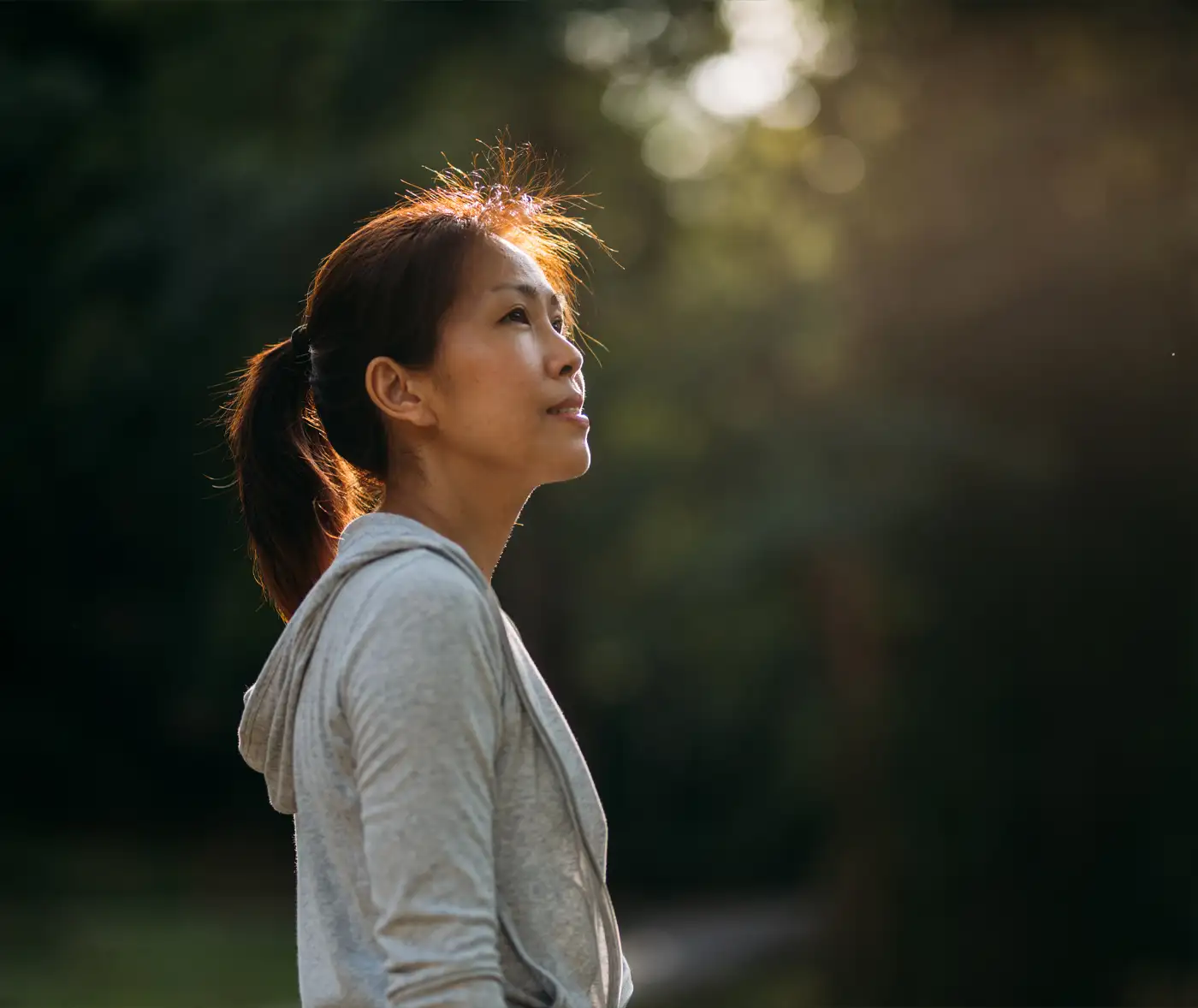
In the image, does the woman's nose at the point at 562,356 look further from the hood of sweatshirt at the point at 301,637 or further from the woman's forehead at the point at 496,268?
the hood of sweatshirt at the point at 301,637

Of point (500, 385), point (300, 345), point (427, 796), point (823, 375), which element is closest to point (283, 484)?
point (300, 345)

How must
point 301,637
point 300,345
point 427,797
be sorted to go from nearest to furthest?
point 427,797
point 301,637
point 300,345

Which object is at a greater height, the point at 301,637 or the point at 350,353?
the point at 350,353

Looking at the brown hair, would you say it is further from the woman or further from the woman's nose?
the woman's nose

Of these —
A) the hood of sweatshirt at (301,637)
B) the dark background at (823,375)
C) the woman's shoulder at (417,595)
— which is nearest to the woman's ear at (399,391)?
the hood of sweatshirt at (301,637)

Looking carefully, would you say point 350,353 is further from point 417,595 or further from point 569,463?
point 417,595

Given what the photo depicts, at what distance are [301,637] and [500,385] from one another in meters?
0.31

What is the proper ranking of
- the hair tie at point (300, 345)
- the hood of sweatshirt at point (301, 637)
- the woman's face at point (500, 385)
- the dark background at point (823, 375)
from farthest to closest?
1. the dark background at point (823, 375)
2. the hair tie at point (300, 345)
3. the woman's face at point (500, 385)
4. the hood of sweatshirt at point (301, 637)

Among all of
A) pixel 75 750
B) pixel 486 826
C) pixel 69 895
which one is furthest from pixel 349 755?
pixel 75 750

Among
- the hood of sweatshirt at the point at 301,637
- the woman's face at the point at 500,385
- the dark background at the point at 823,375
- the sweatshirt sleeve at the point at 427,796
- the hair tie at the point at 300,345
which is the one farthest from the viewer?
the dark background at the point at 823,375

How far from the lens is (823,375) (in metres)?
10.8

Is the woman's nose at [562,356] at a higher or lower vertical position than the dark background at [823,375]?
lower

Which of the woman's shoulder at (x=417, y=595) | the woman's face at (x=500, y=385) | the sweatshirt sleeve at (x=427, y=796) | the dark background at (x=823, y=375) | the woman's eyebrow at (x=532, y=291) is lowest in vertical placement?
the sweatshirt sleeve at (x=427, y=796)

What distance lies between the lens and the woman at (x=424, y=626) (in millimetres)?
1272
